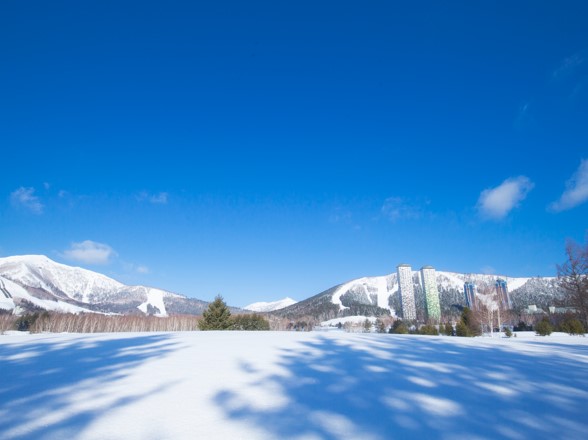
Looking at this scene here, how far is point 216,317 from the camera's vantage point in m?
26.7

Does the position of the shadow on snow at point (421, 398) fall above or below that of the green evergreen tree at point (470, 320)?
below

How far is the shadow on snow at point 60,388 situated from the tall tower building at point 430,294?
137867 mm

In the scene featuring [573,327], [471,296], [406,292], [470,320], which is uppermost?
[406,292]

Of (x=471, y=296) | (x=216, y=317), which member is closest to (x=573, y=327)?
(x=216, y=317)

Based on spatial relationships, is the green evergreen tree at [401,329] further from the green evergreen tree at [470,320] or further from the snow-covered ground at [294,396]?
the snow-covered ground at [294,396]

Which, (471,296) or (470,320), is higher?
(471,296)

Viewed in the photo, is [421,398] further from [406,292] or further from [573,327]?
[406,292]

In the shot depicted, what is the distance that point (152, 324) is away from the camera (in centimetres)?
6034

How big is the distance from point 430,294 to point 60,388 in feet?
516

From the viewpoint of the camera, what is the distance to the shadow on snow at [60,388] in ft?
10.0

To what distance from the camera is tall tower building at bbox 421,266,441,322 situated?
133 m

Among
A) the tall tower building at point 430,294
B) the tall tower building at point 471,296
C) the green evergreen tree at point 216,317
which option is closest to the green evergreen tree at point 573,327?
the tall tower building at point 471,296

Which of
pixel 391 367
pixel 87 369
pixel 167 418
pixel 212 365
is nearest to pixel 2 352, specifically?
pixel 87 369

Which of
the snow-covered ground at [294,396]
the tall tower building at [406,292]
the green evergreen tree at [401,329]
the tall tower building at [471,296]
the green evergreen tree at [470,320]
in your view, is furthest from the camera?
the tall tower building at [406,292]
